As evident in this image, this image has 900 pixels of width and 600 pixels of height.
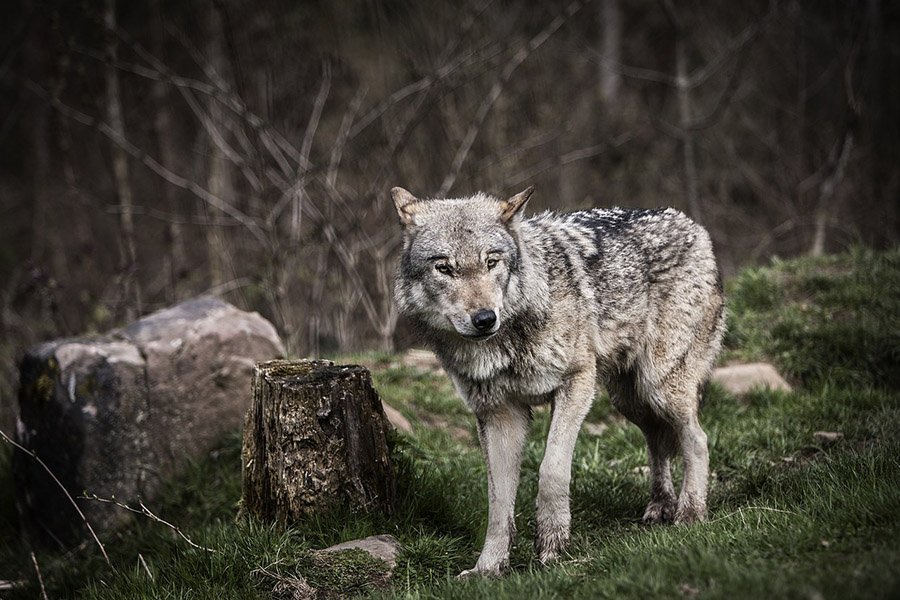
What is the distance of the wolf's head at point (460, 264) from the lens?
169 inches

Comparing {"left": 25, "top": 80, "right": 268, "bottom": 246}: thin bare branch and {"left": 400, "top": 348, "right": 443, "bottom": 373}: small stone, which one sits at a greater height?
{"left": 25, "top": 80, "right": 268, "bottom": 246}: thin bare branch

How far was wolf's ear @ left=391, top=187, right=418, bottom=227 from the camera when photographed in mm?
4883

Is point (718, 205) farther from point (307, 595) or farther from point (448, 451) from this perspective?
point (307, 595)

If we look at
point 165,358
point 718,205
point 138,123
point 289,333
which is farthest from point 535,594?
point 138,123

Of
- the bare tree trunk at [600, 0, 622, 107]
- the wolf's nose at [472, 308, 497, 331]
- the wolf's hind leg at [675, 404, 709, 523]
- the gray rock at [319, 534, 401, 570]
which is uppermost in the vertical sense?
the bare tree trunk at [600, 0, 622, 107]

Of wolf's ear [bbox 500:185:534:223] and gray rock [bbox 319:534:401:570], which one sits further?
wolf's ear [bbox 500:185:534:223]

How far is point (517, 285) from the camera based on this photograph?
15.1ft

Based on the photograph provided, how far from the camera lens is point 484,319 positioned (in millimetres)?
4188

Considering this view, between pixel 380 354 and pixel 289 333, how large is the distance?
1.25m

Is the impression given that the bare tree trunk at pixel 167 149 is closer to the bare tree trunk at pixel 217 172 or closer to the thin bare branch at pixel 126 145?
the bare tree trunk at pixel 217 172

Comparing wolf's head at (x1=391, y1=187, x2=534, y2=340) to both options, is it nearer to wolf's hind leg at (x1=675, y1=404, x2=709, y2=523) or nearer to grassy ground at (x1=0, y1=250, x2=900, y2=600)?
grassy ground at (x1=0, y1=250, x2=900, y2=600)

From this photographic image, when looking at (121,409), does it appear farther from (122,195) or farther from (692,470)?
(122,195)

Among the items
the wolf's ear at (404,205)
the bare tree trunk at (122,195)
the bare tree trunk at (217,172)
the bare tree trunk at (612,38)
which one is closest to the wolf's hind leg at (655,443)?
the wolf's ear at (404,205)

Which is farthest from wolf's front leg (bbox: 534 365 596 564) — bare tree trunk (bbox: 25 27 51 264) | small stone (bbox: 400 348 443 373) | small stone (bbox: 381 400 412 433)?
bare tree trunk (bbox: 25 27 51 264)
